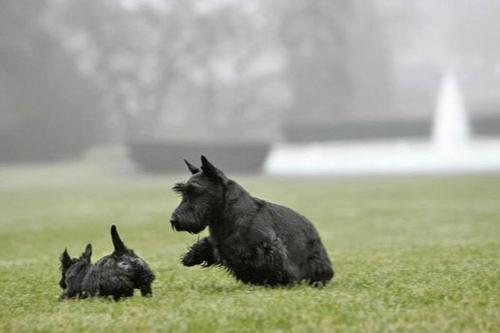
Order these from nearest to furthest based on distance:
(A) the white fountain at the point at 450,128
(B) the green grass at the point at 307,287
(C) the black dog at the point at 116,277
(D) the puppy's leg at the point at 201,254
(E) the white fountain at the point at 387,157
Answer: (B) the green grass at the point at 307,287 → (C) the black dog at the point at 116,277 → (D) the puppy's leg at the point at 201,254 → (E) the white fountain at the point at 387,157 → (A) the white fountain at the point at 450,128

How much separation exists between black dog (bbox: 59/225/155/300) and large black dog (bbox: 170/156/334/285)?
0.66 meters

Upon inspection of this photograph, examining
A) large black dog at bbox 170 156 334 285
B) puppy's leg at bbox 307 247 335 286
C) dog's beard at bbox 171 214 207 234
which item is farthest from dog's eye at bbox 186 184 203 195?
puppy's leg at bbox 307 247 335 286

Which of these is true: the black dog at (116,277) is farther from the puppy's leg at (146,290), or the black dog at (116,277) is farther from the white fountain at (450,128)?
the white fountain at (450,128)

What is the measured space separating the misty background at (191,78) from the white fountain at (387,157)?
1.72 meters

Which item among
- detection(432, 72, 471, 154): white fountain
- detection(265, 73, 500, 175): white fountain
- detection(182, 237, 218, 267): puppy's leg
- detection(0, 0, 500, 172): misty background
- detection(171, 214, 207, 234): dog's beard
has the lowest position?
detection(182, 237, 218, 267): puppy's leg

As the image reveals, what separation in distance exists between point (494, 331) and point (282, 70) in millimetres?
87647

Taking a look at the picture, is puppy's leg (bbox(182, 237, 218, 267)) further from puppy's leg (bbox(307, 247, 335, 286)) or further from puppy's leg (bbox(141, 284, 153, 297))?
puppy's leg (bbox(307, 247, 335, 286))

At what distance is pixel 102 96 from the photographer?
78.0 metres

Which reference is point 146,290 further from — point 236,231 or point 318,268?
point 318,268

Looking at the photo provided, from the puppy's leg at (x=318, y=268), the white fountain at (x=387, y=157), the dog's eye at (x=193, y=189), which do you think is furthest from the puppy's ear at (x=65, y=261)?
the white fountain at (x=387, y=157)

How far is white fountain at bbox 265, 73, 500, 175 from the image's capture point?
197 ft

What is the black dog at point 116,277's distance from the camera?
30.1ft

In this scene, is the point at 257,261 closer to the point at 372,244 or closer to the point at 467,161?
the point at 372,244

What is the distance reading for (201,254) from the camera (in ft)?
32.7
